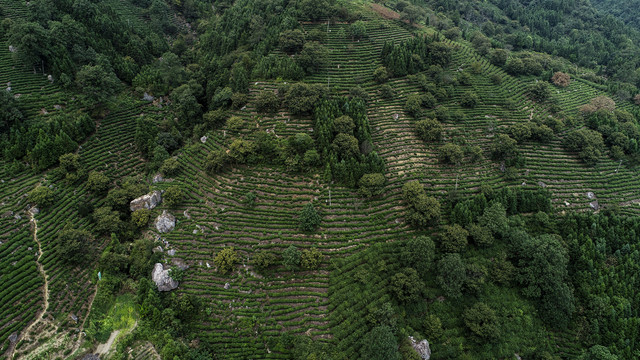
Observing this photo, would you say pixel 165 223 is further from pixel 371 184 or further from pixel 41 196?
pixel 371 184

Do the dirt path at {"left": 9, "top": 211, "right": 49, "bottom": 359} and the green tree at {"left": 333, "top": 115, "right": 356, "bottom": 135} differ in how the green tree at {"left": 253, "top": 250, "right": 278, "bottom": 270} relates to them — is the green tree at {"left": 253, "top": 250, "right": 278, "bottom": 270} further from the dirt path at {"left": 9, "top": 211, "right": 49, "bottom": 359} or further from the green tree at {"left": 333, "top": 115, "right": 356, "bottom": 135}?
the dirt path at {"left": 9, "top": 211, "right": 49, "bottom": 359}

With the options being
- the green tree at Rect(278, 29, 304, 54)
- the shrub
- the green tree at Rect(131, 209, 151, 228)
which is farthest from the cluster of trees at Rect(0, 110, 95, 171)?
the shrub

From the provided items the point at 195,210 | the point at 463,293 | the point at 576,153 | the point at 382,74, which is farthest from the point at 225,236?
the point at 576,153

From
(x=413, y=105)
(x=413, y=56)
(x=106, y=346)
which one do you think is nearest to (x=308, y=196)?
(x=413, y=105)

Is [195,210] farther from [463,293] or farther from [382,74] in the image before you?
[382,74]

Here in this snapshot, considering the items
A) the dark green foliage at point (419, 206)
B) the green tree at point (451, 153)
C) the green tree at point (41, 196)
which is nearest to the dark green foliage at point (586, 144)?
the green tree at point (451, 153)

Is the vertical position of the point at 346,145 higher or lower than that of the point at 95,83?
lower
